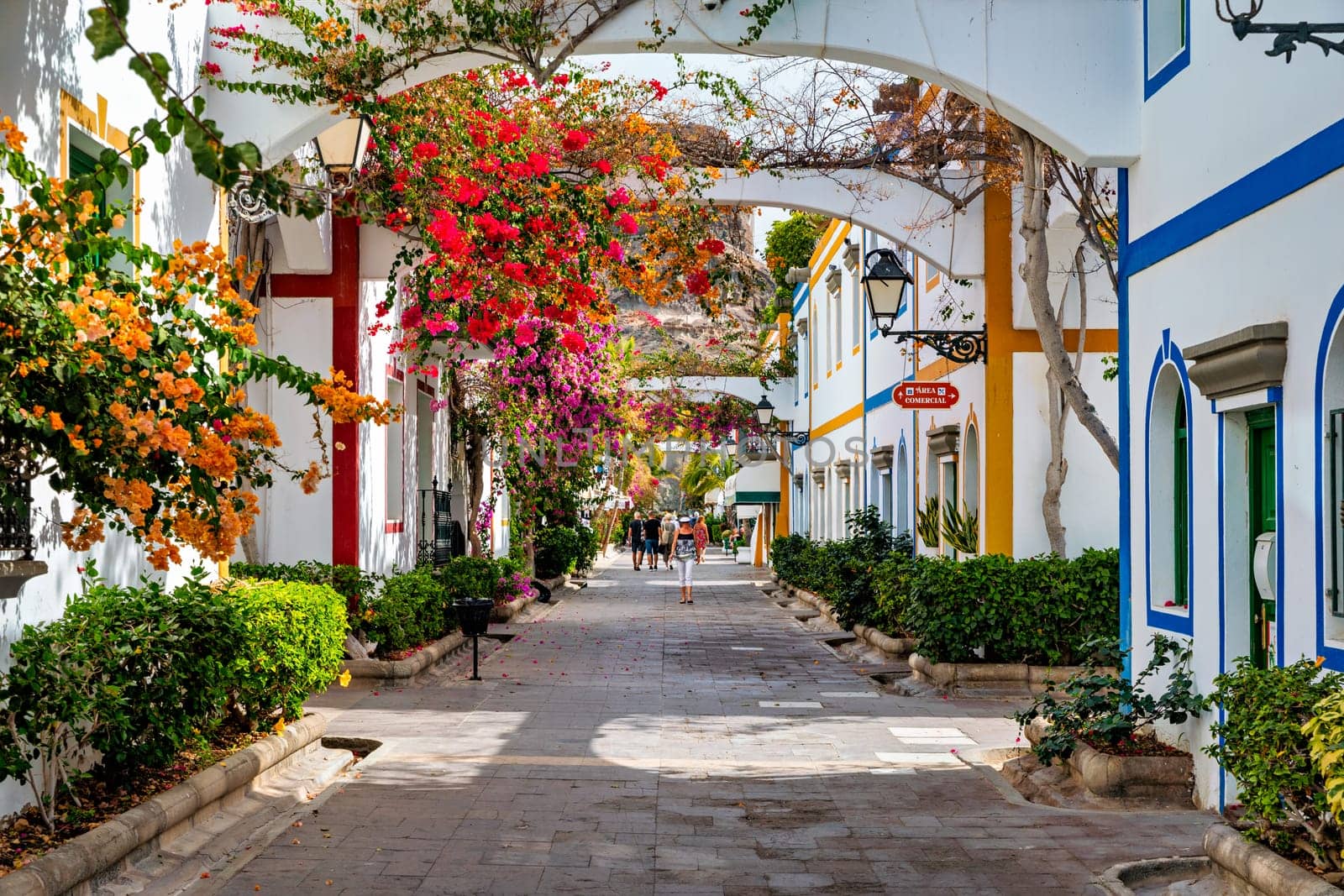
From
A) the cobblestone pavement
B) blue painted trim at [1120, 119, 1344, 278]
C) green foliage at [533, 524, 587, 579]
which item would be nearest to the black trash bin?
the cobblestone pavement

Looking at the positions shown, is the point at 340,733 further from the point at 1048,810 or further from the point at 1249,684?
the point at 1249,684

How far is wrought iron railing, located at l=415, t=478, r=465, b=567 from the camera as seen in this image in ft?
61.5

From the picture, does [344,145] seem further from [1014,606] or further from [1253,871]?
[1253,871]

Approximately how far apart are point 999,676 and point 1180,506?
493 cm

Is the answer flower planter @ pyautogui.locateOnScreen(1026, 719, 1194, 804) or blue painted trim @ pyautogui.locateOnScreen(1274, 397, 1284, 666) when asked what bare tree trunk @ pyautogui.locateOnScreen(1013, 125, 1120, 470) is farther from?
blue painted trim @ pyautogui.locateOnScreen(1274, 397, 1284, 666)

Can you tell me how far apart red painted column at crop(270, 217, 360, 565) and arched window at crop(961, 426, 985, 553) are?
681 cm

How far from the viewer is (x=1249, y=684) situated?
6121 mm

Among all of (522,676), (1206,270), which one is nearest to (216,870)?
(1206,270)

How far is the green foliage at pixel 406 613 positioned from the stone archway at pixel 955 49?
5.82 meters

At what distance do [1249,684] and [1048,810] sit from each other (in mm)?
2355

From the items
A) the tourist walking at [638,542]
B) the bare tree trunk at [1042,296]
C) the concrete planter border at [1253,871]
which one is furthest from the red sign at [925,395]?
the tourist walking at [638,542]

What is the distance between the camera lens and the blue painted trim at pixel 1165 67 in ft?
27.5

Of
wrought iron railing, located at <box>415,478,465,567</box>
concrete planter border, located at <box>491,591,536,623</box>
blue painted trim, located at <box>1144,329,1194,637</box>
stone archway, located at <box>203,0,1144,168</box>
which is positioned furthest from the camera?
concrete planter border, located at <box>491,591,536,623</box>

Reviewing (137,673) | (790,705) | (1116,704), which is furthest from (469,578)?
(137,673)
